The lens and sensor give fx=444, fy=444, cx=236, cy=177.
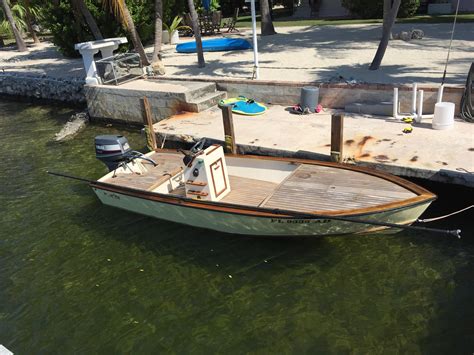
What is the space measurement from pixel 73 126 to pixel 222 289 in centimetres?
1120

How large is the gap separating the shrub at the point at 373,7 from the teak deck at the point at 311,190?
20.3 metres

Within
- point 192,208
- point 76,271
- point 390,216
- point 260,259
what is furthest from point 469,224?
point 76,271

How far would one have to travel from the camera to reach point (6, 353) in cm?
461

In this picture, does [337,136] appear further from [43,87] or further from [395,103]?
[43,87]

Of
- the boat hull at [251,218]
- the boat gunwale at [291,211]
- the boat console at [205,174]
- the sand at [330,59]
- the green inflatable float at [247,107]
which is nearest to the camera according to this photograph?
the boat gunwale at [291,211]

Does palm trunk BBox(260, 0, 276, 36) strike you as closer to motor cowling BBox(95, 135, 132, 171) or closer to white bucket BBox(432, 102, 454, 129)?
white bucket BBox(432, 102, 454, 129)

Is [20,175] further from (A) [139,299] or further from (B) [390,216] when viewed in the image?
(B) [390,216]

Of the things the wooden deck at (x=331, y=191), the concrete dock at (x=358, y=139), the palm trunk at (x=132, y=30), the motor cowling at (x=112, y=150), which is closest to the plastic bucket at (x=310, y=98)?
the concrete dock at (x=358, y=139)

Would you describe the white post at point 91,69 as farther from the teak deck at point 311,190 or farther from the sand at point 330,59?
the teak deck at point 311,190

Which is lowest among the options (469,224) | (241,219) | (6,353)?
(469,224)

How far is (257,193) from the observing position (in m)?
9.47

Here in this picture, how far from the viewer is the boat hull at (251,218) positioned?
8.00m

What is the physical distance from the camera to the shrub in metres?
25.6

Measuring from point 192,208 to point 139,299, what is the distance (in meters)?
2.08
